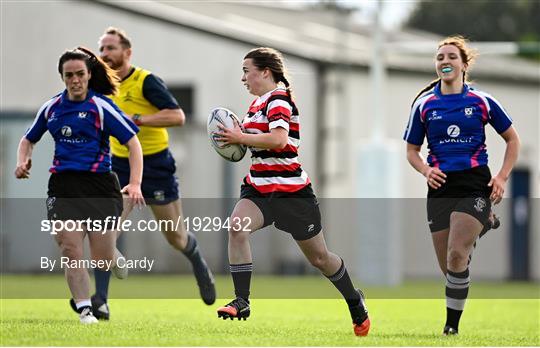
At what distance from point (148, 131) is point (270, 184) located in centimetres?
280

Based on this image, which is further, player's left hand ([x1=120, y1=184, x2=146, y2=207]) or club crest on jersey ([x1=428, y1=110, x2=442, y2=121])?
club crest on jersey ([x1=428, y1=110, x2=442, y2=121])

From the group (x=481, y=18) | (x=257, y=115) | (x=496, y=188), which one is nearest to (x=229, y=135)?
(x=257, y=115)

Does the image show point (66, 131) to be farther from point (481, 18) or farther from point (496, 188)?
point (481, 18)

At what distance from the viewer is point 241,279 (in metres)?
8.82

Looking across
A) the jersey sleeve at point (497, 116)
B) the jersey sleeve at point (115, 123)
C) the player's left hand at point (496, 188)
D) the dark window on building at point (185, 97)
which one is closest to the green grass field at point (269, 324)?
the player's left hand at point (496, 188)

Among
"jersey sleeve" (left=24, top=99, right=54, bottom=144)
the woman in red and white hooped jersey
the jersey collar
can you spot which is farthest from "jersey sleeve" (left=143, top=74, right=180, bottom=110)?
the jersey collar

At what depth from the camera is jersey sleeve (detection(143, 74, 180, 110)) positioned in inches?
436

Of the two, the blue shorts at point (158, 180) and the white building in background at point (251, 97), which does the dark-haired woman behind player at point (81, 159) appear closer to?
the blue shorts at point (158, 180)

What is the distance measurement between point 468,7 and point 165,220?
48.7 m

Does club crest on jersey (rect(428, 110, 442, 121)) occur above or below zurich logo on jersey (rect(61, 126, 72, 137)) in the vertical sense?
above

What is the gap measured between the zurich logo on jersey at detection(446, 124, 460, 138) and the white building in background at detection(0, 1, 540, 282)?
16074 mm

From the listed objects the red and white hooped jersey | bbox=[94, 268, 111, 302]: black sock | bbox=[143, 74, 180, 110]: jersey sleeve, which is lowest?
bbox=[94, 268, 111, 302]: black sock

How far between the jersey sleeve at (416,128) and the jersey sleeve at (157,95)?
2332 millimetres

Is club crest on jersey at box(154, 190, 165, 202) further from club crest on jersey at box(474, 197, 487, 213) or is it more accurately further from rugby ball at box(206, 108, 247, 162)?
club crest on jersey at box(474, 197, 487, 213)
